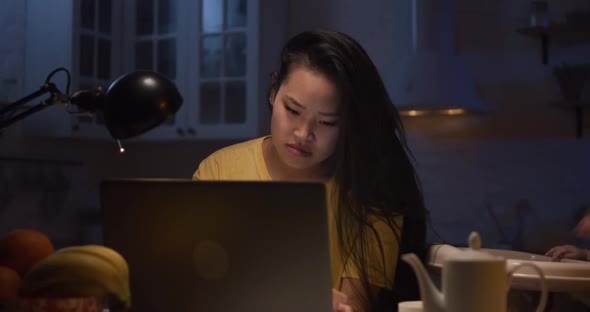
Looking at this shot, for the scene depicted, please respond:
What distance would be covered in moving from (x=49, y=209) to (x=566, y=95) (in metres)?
2.49

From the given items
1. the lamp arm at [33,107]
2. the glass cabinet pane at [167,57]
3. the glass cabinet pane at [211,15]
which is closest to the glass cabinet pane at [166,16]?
the glass cabinet pane at [167,57]

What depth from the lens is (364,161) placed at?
178 centimetres

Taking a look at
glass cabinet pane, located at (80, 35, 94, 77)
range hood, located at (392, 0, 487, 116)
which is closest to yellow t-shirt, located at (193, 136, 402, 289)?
range hood, located at (392, 0, 487, 116)

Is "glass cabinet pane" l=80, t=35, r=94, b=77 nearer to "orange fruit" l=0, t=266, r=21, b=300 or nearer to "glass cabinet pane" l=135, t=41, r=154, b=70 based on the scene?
"glass cabinet pane" l=135, t=41, r=154, b=70

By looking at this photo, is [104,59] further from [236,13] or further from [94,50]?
[236,13]

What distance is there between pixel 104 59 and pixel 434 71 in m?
1.66

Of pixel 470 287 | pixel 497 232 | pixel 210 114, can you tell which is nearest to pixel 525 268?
pixel 470 287

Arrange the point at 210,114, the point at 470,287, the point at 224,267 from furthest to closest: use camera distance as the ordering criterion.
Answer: the point at 210,114, the point at 224,267, the point at 470,287

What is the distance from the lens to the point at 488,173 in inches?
136

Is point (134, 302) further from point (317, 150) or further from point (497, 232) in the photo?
point (497, 232)

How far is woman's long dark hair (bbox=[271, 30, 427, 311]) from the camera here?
1751mm

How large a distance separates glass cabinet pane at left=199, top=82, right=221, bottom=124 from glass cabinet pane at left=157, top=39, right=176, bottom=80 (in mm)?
205

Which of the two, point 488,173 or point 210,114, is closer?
point 488,173

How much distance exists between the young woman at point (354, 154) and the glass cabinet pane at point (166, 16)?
6.79 feet
